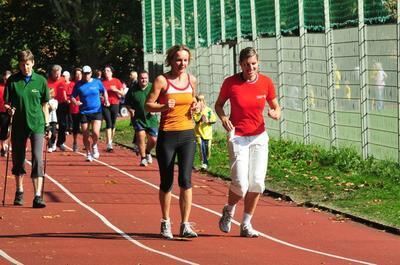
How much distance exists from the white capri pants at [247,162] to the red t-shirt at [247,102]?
0.09m

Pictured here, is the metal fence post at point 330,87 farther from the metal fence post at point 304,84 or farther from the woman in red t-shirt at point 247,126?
the woman in red t-shirt at point 247,126

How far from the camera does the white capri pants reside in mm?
13672

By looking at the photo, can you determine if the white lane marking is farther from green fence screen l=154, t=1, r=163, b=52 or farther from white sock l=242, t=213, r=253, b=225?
green fence screen l=154, t=1, r=163, b=52

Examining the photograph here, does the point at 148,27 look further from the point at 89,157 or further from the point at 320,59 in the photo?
the point at 320,59

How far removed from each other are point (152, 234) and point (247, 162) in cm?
144

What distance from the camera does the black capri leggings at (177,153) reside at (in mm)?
13617

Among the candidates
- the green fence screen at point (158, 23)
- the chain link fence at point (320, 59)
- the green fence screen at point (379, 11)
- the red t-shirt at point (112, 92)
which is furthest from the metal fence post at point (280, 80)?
the green fence screen at point (158, 23)

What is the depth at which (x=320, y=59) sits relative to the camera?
2592 cm

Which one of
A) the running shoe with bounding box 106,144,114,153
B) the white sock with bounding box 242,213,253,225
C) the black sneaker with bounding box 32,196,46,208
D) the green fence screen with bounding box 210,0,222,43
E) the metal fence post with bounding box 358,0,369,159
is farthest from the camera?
the green fence screen with bounding box 210,0,222,43

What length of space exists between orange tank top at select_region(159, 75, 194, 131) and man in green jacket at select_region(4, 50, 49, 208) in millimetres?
3711

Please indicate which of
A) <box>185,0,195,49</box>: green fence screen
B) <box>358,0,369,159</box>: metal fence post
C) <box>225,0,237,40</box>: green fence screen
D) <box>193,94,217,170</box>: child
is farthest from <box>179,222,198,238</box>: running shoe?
<box>185,0,195,49</box>: green fence screen

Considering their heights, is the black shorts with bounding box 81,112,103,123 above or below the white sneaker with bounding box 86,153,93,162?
above

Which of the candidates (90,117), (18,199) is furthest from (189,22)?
(18,199)

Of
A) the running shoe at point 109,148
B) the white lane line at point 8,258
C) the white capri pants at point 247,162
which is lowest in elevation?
the running shoe at point 109,148
